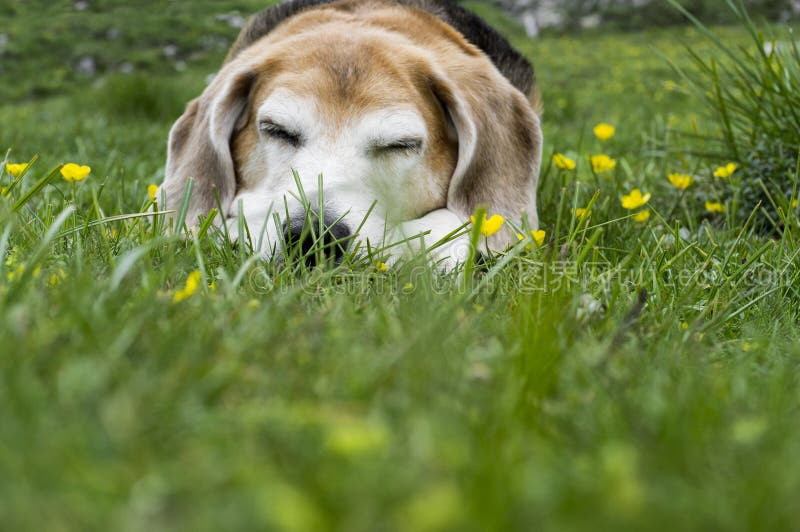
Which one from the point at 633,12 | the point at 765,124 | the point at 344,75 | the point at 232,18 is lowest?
the point at 633,12

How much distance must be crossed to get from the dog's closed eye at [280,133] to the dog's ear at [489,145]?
0.66 metres

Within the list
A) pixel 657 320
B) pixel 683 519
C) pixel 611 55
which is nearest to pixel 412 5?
pixel 657 320

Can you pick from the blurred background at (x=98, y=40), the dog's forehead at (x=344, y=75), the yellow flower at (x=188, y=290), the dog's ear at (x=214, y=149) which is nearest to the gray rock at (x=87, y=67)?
the blurred background at (x=98, y=40)

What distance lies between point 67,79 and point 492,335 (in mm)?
13987

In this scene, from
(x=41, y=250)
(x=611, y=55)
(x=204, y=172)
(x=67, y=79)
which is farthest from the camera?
(x=611, y=55)

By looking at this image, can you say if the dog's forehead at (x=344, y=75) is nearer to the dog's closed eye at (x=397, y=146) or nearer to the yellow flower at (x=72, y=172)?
the dog's closed eye at (x=397, y=146)

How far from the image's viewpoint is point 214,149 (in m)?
3.30

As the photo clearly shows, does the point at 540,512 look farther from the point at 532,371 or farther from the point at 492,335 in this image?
the point at 492,335

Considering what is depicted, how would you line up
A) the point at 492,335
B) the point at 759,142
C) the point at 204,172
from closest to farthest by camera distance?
the point at 492,335
the point at 204,172
the point at 759,142

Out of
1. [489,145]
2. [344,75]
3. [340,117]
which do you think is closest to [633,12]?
[489,145]

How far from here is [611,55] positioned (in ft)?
54.9

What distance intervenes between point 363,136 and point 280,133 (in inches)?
13.4

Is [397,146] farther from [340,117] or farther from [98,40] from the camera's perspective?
[98,40]

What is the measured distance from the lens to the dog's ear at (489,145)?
3244 millimetres
